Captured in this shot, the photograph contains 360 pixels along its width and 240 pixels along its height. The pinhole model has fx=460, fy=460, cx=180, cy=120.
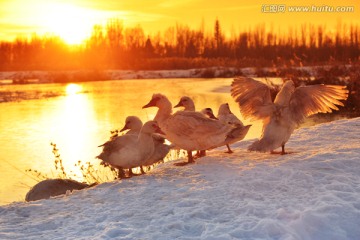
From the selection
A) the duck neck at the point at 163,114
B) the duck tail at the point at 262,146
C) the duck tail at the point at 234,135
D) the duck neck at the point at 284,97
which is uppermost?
the duck neck at the point at 284,97

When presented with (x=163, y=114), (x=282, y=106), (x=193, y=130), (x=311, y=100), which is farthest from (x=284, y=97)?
(x=163, y=114)

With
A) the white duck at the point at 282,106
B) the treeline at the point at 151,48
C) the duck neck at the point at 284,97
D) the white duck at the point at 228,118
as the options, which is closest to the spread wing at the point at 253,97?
the white duck at the point at 282,106

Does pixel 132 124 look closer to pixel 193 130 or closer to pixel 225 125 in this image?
pixel 193 130

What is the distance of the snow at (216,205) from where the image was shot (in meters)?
3.71

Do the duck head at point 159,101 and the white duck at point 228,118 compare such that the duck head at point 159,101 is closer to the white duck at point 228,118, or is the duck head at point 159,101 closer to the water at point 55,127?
the white duck at point 228,118

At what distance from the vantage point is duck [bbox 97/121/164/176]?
6113 millimetres

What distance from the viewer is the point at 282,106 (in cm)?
652

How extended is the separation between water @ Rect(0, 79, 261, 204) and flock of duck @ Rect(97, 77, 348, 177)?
244 centimetres

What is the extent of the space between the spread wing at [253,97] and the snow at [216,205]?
0.94 metres

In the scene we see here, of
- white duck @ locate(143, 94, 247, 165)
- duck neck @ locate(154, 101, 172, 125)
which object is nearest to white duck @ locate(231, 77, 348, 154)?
white duck @ locate(143, 94, 247, 165)

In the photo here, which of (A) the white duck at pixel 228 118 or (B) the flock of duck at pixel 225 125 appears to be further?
(A) the white duck at pixel 228 118

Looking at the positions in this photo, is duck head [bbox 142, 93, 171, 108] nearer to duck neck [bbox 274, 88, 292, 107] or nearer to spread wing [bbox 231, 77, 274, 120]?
spread wing [bbox 231, 77, 274, 120]

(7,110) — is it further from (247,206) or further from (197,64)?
(197,64)

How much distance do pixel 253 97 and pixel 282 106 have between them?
467 millimetres
